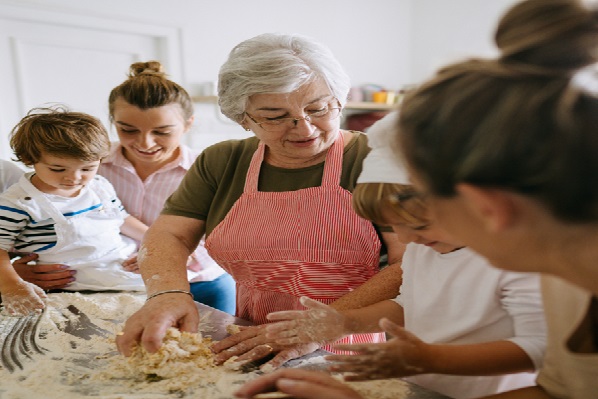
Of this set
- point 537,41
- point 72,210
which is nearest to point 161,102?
point 72,210

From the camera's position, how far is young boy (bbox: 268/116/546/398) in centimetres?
81

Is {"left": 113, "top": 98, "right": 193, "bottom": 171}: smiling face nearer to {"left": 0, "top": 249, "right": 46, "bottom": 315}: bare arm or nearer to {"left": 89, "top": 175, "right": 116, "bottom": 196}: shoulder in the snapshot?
{"left": 89, "top": 175, "right": 116, "bottom": 196}: shoulder

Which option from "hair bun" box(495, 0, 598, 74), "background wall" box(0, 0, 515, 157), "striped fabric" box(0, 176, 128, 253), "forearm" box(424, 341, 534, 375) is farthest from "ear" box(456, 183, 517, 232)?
"background wall" box(0, 0, 515, 157)

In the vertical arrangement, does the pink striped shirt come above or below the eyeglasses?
below

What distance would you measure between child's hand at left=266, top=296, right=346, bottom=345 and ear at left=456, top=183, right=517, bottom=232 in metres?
0.55

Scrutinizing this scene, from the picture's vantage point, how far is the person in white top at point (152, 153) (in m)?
1.95

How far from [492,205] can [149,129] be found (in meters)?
1.68

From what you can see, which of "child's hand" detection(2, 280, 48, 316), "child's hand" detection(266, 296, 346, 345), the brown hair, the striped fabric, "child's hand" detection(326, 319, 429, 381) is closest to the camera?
the brown hair

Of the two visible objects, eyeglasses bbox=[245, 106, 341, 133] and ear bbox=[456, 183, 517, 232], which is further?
eyeglasses bbox=[245, 106, 341, 133]

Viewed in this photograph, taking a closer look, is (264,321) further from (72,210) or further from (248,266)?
(72,210)

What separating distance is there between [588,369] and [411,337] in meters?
0.26

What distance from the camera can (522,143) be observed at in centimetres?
48

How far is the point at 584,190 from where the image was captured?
0.48 meters

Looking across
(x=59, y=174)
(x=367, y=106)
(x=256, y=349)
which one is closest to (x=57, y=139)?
(x=59, y=174)
